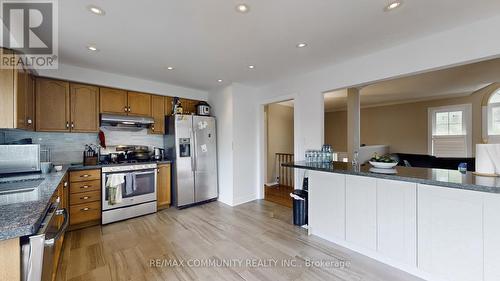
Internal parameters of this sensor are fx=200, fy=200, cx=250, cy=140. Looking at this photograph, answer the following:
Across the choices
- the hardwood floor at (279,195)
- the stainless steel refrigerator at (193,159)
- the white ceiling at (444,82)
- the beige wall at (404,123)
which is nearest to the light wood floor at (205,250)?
the stainless steel refrigerator at (193,159)

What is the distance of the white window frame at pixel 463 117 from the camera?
16.5 feet

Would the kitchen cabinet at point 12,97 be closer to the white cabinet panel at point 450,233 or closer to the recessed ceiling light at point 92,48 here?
the recessed ceiling light at point 92,48

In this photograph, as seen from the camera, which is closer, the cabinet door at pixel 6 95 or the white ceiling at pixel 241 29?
the white ceiling at pixel 241 29

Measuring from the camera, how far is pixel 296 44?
2447 mm

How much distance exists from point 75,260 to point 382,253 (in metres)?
3.33

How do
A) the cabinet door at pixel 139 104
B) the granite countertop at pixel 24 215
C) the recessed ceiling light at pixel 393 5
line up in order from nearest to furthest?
the granite countertop at pixel 24 215 < the recessed ceiling light at pixel 393 5 < the cabinet door at pixel 139 104

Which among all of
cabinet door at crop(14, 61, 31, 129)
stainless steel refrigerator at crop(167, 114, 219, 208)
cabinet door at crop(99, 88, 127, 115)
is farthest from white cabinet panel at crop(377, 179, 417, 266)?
cabinet door at crop(99, 88, 127, 115)

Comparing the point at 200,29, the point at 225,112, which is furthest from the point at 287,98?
the point at 200,29

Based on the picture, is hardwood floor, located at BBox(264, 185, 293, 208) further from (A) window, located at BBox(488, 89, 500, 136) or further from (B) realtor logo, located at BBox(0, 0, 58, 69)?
(A) window, located at BBox(488, 89, 500, 136)

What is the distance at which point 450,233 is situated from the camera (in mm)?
1711

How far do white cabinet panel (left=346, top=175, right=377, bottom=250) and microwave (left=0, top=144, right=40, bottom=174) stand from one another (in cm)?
372

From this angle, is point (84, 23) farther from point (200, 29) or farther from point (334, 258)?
point (334, 258)

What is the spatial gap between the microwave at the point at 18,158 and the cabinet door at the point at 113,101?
122 centimetres

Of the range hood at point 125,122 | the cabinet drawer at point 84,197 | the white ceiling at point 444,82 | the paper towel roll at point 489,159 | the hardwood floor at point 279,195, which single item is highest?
the white ceiling at point 444,82
